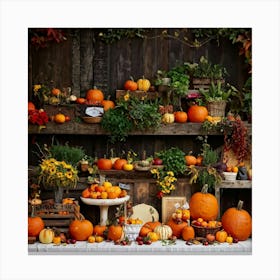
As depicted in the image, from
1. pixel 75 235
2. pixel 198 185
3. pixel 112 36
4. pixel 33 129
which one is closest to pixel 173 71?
pixel 112 36

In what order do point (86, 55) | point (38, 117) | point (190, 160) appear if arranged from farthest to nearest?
point (86, 55), point (190, 160), point (38, 117)

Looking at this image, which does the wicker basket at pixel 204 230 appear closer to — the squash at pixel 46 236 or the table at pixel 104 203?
the table at pixel 104 203

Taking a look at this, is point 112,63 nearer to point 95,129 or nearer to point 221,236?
point 95,129

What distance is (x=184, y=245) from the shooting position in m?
6.59

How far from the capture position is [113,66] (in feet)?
25.5

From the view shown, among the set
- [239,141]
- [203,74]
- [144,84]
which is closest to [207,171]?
[239,141]

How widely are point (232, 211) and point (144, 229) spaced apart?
3.76 ft

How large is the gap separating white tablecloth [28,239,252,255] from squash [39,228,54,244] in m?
0.06

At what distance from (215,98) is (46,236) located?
288 centimetres

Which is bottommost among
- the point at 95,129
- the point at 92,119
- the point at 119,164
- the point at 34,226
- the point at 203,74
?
the point at 34,226

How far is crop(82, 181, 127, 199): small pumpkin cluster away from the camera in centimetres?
692

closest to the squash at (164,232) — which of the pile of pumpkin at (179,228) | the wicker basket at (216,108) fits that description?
the pile of pumpkin at (179,228)
